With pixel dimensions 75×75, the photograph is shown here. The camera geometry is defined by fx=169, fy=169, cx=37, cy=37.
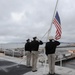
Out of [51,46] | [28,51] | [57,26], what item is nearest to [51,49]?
[51,46]

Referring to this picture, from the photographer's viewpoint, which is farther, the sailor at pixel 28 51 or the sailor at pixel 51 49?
the sailor at pixel 28 51

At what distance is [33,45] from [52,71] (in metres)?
1.58

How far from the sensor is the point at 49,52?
7.22 m

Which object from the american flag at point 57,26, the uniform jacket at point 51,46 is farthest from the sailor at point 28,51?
the american flag at point 57,26

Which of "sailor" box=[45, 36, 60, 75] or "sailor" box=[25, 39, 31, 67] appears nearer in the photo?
"sailor" box=[45, 36, 60, 75]

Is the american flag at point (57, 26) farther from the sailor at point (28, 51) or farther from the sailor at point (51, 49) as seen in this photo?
the sailor at point (28, 51)

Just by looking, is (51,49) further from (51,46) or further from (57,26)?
(57,26)

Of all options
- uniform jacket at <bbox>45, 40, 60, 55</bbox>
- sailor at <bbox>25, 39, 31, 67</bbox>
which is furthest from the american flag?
sailor at <bbox>25, 39, 31, 67</bbox>

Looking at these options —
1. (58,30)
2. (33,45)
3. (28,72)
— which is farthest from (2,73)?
(58,30)

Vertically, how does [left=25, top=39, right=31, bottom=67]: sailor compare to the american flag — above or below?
below

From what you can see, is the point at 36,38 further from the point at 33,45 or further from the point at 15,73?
the point at 15,73

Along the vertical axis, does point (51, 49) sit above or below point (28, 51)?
above

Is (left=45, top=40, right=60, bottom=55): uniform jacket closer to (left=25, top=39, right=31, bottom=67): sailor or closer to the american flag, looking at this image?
the american flag

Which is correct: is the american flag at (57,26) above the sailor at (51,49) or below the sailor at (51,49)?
above
